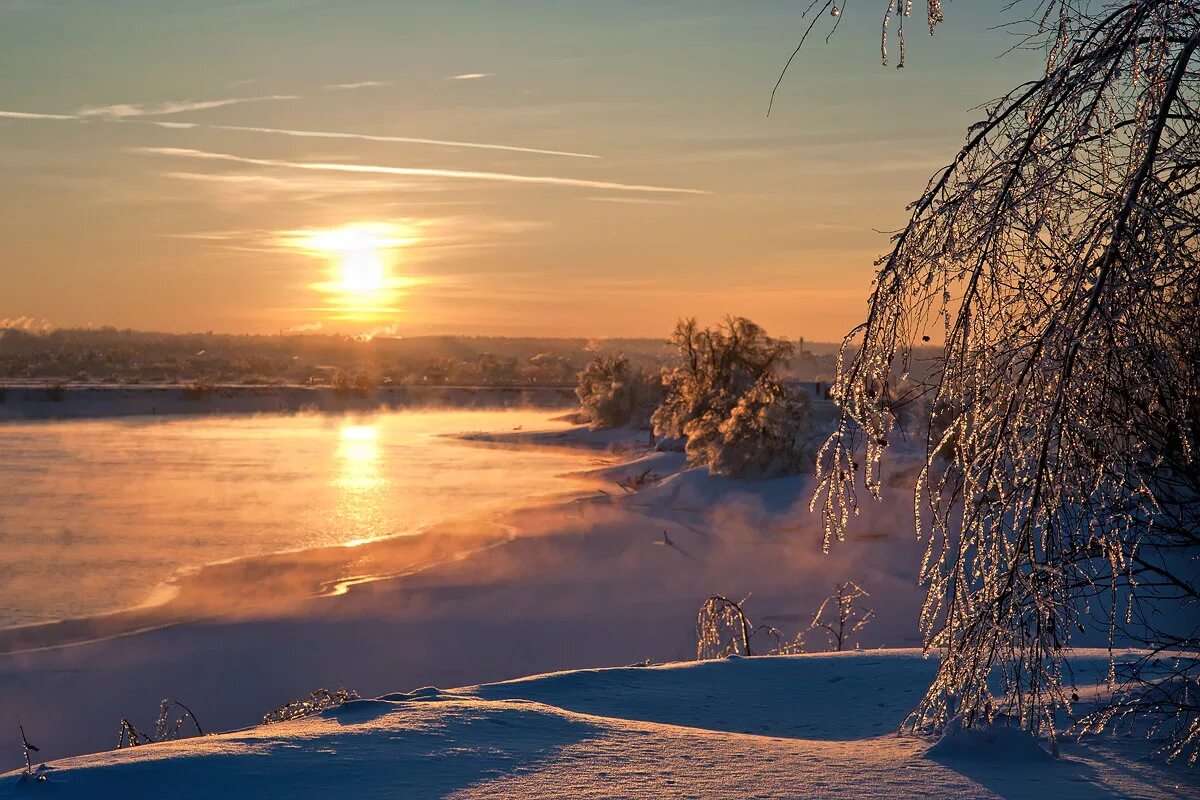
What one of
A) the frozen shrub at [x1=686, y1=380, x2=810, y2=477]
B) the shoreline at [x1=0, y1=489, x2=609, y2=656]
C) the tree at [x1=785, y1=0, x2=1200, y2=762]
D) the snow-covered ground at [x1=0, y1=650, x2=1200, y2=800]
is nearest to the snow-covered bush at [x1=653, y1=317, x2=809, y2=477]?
the frozen shrub at [x1=686, y1=380, x2=810, y2=477]

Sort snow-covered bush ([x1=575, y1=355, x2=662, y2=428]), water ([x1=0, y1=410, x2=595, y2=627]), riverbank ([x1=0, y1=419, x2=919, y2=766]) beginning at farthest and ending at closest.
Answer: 1. snow-covered bush ([x1=575, y1=355, x2=662, y2=428])
2. water ([x1=0, y1=410, x2=595, y2=627])
3. riverbank ([x1=0, y1=419, x2=919, y2=766])

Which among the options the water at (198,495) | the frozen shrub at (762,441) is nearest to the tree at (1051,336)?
the water at (198,495)

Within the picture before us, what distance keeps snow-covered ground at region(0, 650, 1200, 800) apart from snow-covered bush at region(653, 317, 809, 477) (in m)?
20.6

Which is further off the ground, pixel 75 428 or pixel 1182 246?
pixel 1182 246

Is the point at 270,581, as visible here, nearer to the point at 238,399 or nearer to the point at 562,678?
the point at 562,678

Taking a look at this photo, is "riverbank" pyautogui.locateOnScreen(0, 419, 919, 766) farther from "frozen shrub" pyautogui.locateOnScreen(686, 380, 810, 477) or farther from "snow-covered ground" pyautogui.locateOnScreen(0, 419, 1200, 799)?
"frozen shrub" pyautogui.locateOnScreen(686, 380, 810, 477)

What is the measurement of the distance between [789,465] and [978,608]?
73.9 ft

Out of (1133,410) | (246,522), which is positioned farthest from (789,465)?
(1133,410)

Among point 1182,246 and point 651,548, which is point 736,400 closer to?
point 651,548

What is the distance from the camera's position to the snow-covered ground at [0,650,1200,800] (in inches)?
189

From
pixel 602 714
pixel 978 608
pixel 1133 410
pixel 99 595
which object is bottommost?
pixel 99 595

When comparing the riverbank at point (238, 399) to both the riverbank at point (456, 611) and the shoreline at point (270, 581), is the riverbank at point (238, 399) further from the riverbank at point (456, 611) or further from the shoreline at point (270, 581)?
the riverbank at point (456, 611)

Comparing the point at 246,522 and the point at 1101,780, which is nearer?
the point at 1101,780

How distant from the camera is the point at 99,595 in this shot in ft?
56.3
